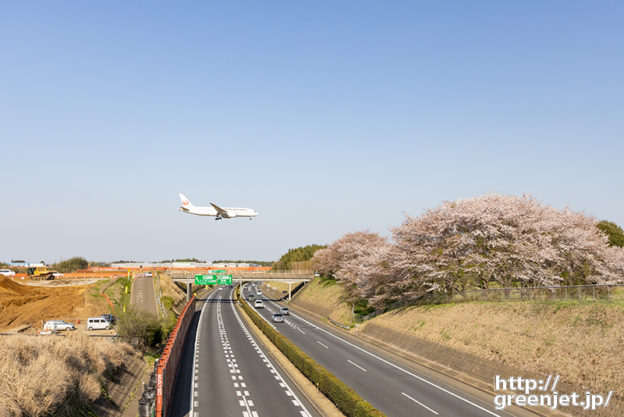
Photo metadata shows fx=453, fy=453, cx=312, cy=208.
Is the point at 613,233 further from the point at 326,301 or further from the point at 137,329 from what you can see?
the point at 137,329

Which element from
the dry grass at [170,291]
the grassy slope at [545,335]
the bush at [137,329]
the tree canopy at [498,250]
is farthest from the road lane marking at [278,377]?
the dry grass at [170,291]

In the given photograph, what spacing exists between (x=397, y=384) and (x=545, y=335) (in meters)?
10.5

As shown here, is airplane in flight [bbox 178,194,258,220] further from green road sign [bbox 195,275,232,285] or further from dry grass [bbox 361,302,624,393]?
dry grass [bbox 361,302,624,393]

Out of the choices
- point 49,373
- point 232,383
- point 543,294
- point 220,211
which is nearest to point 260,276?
point 220,211

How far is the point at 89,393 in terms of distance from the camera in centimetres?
2612

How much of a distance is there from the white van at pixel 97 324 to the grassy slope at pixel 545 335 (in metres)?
43.7

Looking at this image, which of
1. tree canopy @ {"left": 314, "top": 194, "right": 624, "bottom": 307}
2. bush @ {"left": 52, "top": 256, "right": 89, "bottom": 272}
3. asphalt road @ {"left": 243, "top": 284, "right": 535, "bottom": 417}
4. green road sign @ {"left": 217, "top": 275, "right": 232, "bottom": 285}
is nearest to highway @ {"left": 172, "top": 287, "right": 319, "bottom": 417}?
asphalt road @ {"left": 243, "top": 284, "right": 535, "bottom": 417}

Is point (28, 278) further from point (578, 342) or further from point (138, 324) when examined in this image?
point (578, 342)

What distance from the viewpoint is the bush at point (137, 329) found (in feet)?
153

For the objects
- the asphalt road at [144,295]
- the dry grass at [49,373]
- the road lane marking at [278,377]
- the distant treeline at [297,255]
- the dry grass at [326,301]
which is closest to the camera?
the dry grass at [49,373]

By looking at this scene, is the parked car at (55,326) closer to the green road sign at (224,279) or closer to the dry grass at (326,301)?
the dry grass at (326,301)

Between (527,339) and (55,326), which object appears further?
(55,326)

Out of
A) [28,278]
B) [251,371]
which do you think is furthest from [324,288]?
[28,278]

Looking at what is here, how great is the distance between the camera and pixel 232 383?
3384 centimetres
